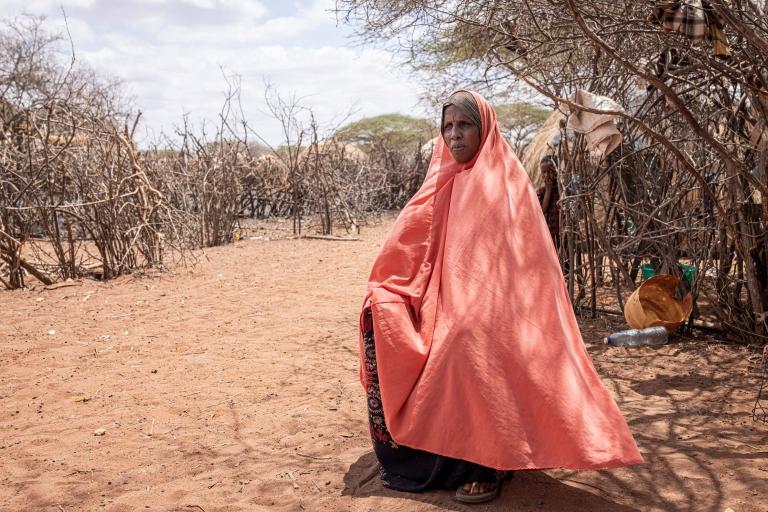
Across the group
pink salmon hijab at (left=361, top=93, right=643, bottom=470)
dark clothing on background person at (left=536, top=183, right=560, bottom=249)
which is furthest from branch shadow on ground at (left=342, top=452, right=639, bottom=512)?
dark clothing on background person at (left=536, top=183, right=560, bottom=249)

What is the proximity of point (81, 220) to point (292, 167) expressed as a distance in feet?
19.1

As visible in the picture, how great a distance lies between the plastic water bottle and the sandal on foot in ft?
8.71

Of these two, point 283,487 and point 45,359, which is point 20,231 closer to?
point 45,359

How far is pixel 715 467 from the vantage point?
2762mm

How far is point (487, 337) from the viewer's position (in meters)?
2.32

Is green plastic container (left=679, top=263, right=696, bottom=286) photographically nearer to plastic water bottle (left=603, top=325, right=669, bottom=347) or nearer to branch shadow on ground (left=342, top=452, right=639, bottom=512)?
plastic water bottle (left=603, top=325, right=669, bottom=347)

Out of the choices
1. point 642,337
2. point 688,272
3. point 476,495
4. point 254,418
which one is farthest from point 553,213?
point 476,495

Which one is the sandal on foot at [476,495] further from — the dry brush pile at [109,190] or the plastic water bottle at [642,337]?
the dry brush pile at [109,190]

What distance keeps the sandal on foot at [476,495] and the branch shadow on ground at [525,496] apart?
2 cm

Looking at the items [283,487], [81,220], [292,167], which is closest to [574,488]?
[283,487]

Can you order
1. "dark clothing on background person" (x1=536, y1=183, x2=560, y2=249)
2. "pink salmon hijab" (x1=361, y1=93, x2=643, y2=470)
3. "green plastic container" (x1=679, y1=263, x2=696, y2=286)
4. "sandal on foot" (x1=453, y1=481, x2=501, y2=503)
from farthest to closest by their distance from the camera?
"dark clothing on background person" (x1=536, y1=183, x2=560, y2=249), "green plastic container" (x1=679, y1=263, x2=696, y2=286), "sandal on foot" (x1=453, y1=481, x2=501, y2=503), "pink salmon hijab" (x1=361, y1=93, x2=643, y2=470)

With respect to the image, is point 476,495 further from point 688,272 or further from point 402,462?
point 688,272

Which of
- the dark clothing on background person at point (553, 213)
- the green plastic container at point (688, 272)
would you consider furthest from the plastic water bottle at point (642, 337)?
the dark clothing on background person at point (553, 213)

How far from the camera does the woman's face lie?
2.53m
